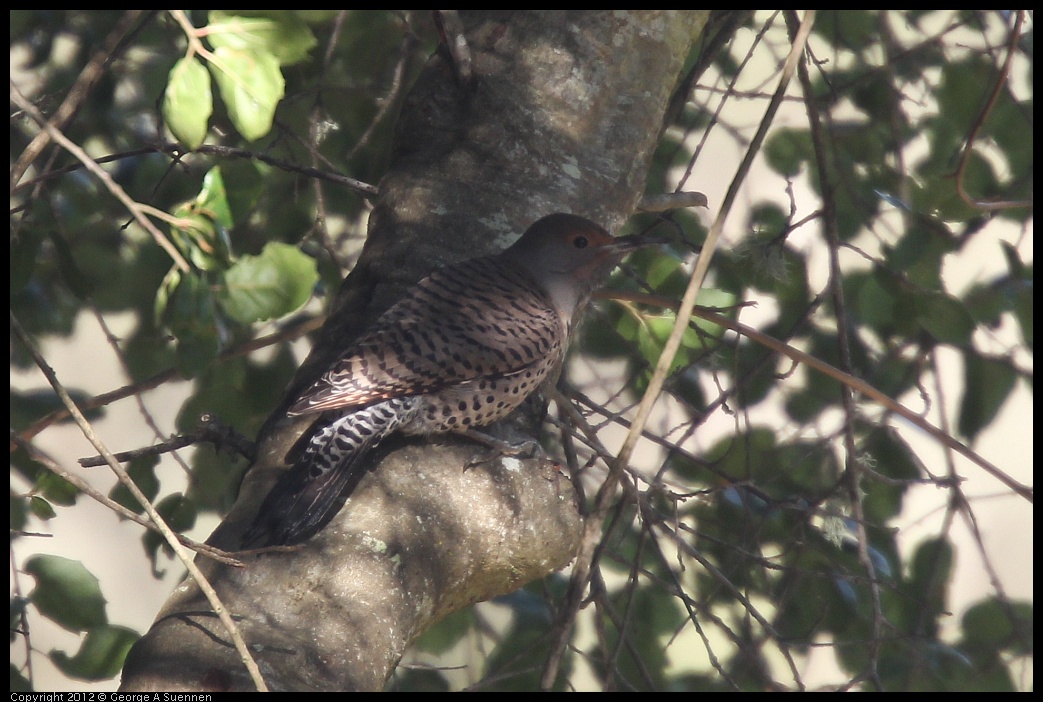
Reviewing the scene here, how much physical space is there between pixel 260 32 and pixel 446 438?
1.05 meters

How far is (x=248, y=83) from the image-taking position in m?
1.52

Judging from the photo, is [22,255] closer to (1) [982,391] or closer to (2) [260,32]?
(2) [260,32]

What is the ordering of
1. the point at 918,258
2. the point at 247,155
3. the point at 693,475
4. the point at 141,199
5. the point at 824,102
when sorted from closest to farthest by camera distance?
the point at 247,155, the point at 918,258, the point at 141,199, the point at 693,475, the point at 824,102

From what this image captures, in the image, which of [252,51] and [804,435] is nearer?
[252,51]

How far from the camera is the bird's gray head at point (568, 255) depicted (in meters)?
2.64

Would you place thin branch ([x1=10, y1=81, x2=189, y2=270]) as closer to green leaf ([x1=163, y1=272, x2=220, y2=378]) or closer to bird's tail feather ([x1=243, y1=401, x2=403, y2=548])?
green leaf ([x1=163, y1=272, x2=220, y2=378])

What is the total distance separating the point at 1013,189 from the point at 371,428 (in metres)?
2.05

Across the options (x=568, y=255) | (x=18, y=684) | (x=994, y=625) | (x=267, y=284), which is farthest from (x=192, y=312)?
(x=994, y=625)

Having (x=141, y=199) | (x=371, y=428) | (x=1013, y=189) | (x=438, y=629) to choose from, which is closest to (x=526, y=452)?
(x=371, y=428)

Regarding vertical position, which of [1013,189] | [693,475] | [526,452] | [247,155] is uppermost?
[1013,189]

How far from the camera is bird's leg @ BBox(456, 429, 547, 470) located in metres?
2.14

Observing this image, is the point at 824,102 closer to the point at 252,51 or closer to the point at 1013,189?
the point at 1013,189

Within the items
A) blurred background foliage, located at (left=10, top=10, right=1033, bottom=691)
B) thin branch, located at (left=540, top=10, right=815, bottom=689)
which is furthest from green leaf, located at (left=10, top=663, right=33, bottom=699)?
thin branch, located at (left=540, top=10, right=815, bottom=689)

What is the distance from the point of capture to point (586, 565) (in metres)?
1.53
